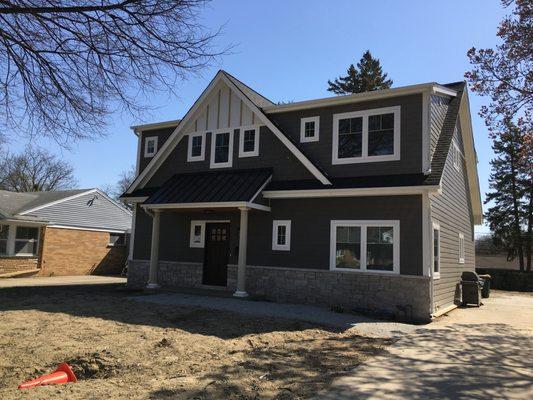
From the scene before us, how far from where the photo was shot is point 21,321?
32.9 feet

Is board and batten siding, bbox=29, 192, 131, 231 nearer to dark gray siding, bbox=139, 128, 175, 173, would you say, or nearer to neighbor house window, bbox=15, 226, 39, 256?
neighbor house window, bbox=15, 226, 39, 256

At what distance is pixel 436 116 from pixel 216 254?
27.8ft

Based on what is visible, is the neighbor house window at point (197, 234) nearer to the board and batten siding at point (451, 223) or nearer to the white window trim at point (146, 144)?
the white window trim at point (146, 144)

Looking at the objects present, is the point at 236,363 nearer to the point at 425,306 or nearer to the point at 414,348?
the point at 414,348

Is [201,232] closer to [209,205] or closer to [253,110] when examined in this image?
[209,205]

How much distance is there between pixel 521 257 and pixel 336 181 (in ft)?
102

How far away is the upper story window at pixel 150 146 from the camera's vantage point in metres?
18.8

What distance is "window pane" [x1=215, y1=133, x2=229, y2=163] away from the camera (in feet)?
54.7

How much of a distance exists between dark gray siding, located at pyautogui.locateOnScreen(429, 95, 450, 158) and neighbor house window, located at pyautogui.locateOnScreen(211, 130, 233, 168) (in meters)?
6.78

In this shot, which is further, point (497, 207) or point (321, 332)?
point (497, 207)

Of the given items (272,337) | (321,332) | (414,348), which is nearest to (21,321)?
(272,337)

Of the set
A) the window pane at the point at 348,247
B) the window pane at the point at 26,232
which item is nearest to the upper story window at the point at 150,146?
the window pane at the point at 348,247

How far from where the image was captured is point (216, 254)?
16.2m

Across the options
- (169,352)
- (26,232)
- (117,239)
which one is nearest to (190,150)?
(169,352)
